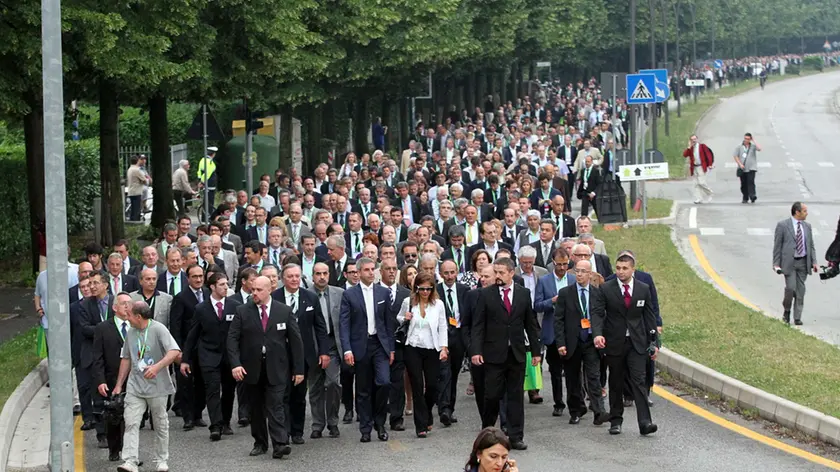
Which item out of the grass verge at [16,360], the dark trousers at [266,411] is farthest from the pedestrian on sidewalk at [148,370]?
the grass verge at [16,360]

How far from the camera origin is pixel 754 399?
→ 601 inches

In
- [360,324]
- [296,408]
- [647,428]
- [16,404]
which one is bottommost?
[647,428]

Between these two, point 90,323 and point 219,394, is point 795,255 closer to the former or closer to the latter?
point 219,394

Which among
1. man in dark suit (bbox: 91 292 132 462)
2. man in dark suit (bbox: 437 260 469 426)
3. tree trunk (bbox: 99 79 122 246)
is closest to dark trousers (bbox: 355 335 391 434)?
man in dark suit (bbox: 437 260 469 426)

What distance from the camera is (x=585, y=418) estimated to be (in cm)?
1554

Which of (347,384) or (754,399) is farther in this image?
(347,384)

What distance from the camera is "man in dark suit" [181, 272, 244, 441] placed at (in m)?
14.9

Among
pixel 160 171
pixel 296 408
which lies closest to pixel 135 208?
pixel 160 171

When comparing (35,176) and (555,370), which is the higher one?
(35,176)

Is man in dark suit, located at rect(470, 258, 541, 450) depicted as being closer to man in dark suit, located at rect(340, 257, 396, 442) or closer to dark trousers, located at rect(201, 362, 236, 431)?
man in dark suit, located at rect(340, 257, 396, 442)

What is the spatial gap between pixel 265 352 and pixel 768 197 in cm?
3019

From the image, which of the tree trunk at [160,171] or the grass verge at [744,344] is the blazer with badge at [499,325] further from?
the tree trunk at [160,171]

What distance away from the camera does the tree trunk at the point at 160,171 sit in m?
31.4

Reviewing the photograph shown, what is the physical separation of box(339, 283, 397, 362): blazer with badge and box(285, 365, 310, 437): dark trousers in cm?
57
